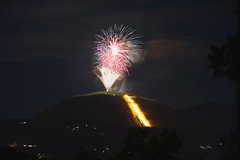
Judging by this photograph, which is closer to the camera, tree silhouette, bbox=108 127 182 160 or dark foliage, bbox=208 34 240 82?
dark foliage, bbox=208 34 240 82

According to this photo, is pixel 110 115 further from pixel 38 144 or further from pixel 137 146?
pixel 137 146

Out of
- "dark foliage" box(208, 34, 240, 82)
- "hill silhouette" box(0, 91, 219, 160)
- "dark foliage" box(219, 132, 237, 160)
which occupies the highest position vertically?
"hill silhouette" box(0, 91, 219, 160)

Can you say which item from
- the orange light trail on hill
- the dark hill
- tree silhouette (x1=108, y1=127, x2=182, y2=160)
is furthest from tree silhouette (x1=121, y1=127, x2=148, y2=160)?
the dark hill

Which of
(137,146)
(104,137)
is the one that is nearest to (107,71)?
(104,137)

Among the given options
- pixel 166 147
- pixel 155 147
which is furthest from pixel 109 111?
pixel 166 147

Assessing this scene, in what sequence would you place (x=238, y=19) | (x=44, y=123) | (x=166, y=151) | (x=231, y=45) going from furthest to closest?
(x=44, y=123) → (x=166, y=151) → (x=238, y=19) → (x=231, y=45)

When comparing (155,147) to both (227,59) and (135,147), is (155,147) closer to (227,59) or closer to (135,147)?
(135,147)

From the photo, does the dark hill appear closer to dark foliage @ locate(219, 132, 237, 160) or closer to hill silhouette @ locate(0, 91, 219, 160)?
hill silhouette @ locate(0, 91, 219, 160)

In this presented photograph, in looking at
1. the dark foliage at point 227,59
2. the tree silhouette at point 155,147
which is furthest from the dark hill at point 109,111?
the dark foliage at point 227,59

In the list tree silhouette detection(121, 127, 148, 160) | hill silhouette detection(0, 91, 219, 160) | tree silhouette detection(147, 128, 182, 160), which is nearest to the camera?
tree silhouette detection(147, 128, 182, 160)
